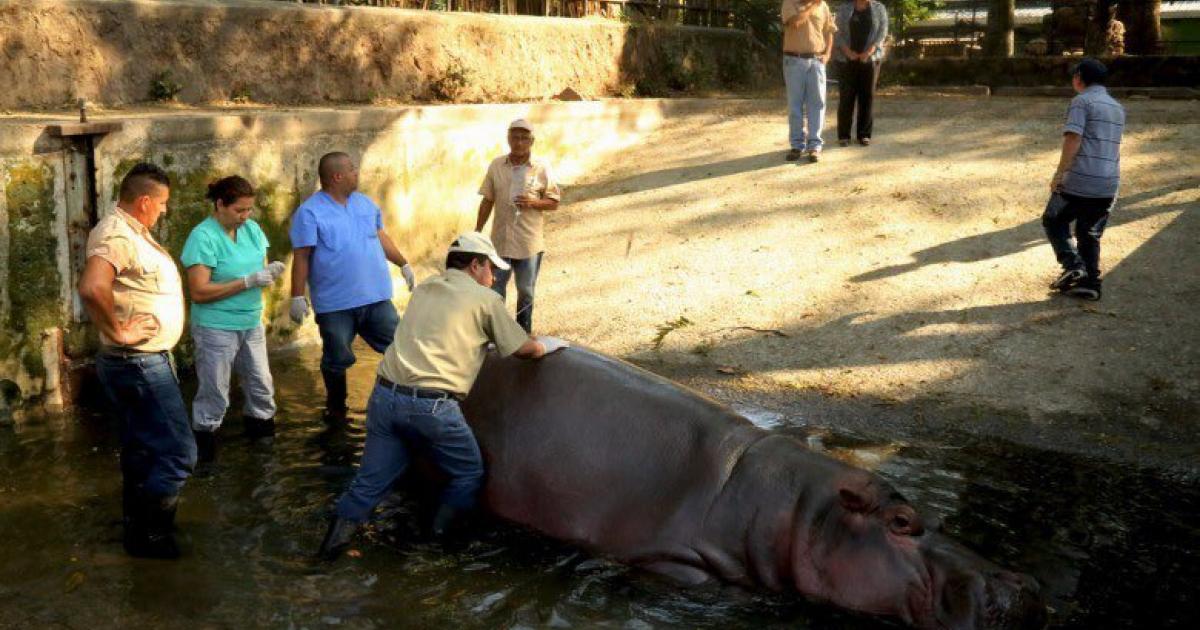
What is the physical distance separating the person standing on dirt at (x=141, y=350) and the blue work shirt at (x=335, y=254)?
1.78 m

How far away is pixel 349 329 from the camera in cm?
758

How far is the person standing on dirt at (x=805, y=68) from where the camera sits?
12.2 metres

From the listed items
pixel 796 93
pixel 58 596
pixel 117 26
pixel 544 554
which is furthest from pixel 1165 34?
pixel 58 596

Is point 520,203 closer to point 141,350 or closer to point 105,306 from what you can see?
point 141,350

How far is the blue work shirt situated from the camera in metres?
7.40

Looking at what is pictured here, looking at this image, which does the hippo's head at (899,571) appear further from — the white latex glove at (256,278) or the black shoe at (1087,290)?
the black shoe at (1087,290)

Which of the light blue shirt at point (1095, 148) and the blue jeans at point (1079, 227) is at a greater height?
the light blue shirt at point (1095, 148)

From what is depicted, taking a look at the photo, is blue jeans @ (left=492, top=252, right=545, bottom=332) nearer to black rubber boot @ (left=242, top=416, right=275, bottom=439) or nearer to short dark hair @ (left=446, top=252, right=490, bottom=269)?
black rubber boot @ (left=242, top=416, right=275, bottom=439)

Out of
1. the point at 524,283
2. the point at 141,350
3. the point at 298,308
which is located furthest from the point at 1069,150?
the point at 141,350

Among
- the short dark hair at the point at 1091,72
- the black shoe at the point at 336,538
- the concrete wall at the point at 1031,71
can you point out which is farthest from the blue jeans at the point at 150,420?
the concrete wall at the point at 1031,71

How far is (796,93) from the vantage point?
1241cm

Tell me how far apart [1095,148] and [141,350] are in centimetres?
Result: 661

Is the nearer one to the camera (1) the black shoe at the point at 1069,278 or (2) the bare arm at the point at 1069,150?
(2) the bare arm at the point at 1069,150

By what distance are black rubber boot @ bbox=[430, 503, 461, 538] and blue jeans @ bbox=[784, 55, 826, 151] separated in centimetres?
760
